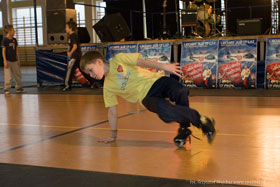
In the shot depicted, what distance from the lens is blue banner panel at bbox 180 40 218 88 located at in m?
7.77

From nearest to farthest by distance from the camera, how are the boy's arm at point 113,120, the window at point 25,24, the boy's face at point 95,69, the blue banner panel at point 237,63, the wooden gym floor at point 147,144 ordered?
the wooden gym floor at point 147,144
the boy's face at point 95,69
the boy's arm at point 113,120
the blue banner panel at point 237,63
the window at point 25,24

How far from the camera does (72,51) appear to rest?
8.30 metres

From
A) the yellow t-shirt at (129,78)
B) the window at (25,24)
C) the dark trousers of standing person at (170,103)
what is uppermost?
the window at (25,24)

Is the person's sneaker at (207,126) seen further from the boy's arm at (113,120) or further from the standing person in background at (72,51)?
the standing person in background at (72,51)

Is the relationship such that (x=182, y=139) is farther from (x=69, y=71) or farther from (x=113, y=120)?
(x=69, y=71)

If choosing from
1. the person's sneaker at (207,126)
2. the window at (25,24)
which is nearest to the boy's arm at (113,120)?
the person's sneaker at (207,126)

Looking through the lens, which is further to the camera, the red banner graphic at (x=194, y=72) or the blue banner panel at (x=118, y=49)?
the blue banner panel at (x=118, y=49)

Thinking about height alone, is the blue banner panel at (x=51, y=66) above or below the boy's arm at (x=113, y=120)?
above

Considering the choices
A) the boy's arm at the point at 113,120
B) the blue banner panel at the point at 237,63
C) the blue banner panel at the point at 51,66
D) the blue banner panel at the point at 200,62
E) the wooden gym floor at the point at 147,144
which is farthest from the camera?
the blue banner panel at the point at 51,66

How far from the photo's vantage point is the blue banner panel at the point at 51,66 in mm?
9273

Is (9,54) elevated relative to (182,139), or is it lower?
elevated

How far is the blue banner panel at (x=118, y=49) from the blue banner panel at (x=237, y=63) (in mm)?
1838

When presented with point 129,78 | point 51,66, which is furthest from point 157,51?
point 129,78

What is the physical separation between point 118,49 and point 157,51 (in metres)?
0.92
